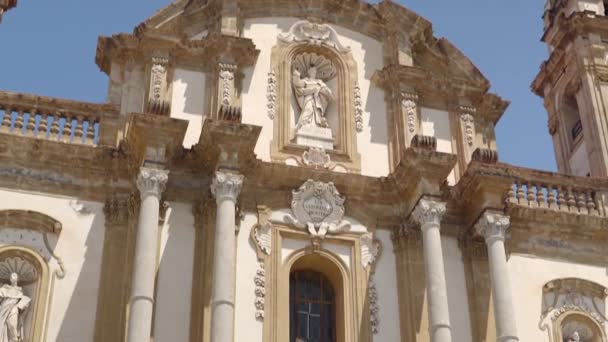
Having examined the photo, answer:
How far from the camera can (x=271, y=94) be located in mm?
19016

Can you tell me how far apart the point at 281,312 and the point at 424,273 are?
2.52 meters

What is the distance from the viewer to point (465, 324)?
17344 millimetres

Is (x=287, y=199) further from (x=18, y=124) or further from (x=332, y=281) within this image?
(x=18, y=124)

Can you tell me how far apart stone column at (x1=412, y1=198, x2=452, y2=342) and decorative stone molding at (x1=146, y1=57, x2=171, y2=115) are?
4.41 metres

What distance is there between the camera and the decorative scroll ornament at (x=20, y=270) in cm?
1603

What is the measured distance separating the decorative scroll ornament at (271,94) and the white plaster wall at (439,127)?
273cm

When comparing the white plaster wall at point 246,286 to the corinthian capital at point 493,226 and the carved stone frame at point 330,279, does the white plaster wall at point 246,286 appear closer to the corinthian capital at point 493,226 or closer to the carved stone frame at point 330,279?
the carved stone frame at point 330,279

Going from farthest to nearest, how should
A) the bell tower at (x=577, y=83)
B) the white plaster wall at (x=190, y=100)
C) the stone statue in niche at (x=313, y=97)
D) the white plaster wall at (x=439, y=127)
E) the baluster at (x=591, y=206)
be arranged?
1. the bell tower at (x=577, y=83)
2. the white plaster wall at (x=439, y=127)
3. the baluster at (x=591, y=206)
4. the stone statue in niche at (x=313, y=97)
5. the white plaster wall at (x=190, y=100)

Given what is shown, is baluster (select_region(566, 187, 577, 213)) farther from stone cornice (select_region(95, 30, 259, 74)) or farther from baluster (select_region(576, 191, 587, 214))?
stone cornice (select_region(95, 30, 259, 74))

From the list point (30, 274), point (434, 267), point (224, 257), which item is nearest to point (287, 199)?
point (224, 257)

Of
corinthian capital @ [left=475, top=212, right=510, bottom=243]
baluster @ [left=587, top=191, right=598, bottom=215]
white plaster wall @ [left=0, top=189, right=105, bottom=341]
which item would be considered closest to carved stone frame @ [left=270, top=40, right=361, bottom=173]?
corinthian capital @ [left=475, top=212, right=510, bottom=243]

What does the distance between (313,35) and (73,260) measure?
6504 mm

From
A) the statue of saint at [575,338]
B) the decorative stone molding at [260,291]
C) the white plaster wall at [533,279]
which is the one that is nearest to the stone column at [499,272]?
the white plaster wall at [533,279]

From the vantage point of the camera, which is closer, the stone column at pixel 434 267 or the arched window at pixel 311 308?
the stone column at pixel 434 267
